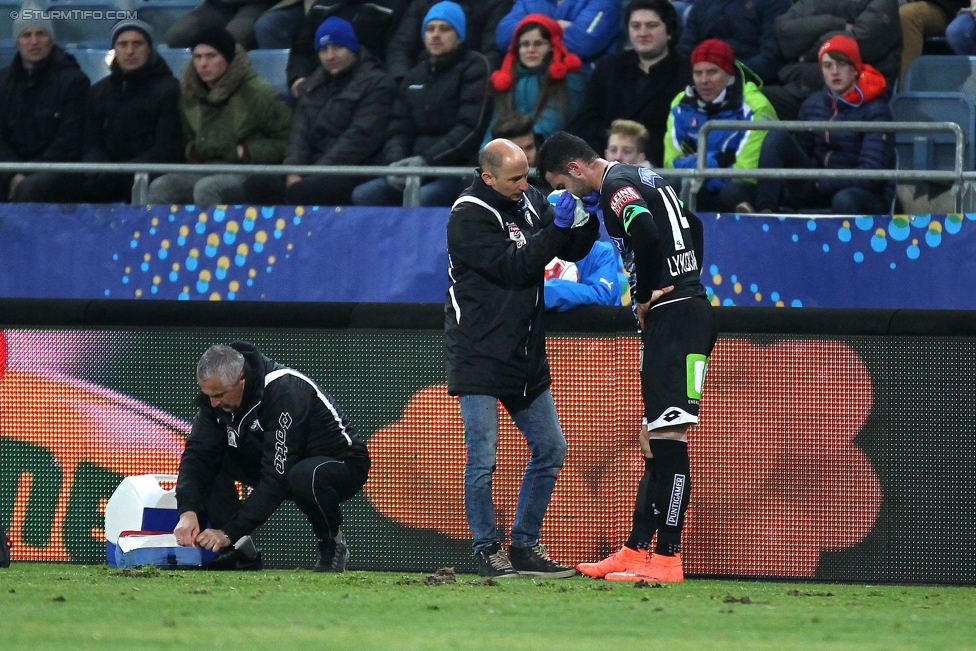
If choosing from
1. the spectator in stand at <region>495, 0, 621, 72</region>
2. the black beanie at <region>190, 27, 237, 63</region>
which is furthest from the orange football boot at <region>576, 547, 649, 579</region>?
the black beanie at <region>190, 27, 237, 63</region>

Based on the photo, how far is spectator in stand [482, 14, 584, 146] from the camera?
Result: 10305mm

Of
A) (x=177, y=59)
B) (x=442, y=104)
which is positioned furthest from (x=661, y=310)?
(x=177, y=59)

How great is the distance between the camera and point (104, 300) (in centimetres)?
878

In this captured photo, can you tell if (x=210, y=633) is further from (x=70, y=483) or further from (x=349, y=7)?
(x=349, y=7)

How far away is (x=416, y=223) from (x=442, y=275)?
14.5 inches

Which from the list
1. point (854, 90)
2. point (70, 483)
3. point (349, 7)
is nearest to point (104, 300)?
point (70, 483)

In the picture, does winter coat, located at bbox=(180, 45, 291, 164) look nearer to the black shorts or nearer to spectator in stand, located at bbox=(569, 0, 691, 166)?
spectator in stand, located at bbox=(569, 0, 691, 166)

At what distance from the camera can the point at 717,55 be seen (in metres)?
9.73

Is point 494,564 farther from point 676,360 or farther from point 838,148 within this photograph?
point 838,148

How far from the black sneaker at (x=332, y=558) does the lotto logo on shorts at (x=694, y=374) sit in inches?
80.2

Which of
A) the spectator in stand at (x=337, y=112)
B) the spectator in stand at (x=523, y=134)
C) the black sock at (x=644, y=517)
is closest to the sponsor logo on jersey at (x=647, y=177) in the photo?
the black sock at (x=644, y=517)

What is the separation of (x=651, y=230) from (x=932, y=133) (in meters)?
3.90

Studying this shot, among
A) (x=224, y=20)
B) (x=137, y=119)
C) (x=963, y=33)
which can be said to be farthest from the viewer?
(x=224, y=20)

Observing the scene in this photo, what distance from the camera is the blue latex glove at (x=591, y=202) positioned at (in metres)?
7.22
